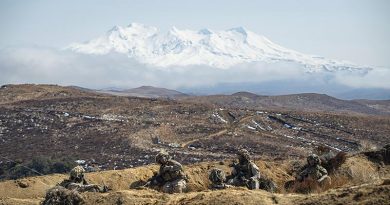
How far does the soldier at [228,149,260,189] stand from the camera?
2220 centimetres

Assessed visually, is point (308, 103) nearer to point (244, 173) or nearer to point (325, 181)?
point (244, 173)

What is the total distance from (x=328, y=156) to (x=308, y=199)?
11862 mm

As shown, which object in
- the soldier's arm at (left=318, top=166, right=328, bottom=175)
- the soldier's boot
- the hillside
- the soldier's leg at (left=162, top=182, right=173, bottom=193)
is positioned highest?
the soldier's arm at (left=318, top=166, right=328, bottom=175)

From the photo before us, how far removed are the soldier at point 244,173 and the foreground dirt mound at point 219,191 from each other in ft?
3.85

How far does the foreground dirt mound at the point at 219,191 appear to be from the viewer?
1366 centimetres

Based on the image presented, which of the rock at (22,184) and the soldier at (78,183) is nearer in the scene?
the soldier at (78,183)

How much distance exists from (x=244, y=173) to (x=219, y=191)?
7.48 metres

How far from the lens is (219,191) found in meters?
15.6

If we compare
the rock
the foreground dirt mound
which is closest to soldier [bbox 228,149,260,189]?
the foreground dirt mound

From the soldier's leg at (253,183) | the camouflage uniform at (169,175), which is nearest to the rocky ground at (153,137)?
the camouflage uniform at (169,175)

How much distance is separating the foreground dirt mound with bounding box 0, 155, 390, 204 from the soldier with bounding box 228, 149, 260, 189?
117 centimetres

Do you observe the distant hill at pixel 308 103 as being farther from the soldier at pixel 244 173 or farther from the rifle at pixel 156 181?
the rifle at pixel 156 181

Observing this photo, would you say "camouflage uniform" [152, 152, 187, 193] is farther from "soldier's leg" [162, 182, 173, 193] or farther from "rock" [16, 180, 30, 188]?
"rock" [16, 180, 30, 188]

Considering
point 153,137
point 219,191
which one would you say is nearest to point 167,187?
point 219,191
